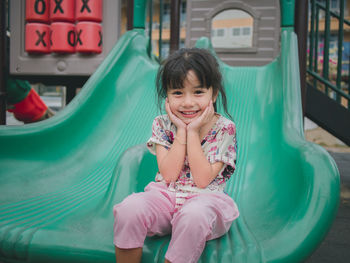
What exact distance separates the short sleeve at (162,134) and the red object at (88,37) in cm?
213

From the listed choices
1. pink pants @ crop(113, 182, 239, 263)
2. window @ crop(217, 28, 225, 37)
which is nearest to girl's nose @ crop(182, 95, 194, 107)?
pink pants @ crop(113, 182, 239, 263)

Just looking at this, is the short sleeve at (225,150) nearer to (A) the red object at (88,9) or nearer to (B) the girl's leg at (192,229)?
(B) the girl's leg at (192,229)

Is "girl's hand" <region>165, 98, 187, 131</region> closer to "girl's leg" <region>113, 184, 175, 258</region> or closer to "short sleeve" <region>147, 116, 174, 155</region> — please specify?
"short sleeve" <region>147, 116, 174, 155</region>

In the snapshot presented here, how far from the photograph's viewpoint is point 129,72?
2.24 m

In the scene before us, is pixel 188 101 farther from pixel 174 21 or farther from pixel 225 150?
pixel 174 21

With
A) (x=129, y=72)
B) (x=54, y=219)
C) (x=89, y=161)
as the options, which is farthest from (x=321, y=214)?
(x=129, y=72)

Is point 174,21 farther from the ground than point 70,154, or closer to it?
farther from the ground

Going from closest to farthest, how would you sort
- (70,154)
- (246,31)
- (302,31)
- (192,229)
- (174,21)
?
1. (192,229)
2. (70,154)
3. (302,31)
4. (174,21)
5. (246,31)

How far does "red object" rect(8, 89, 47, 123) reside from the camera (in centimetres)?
411

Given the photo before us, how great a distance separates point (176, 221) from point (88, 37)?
2493mm

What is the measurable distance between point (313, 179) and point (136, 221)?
48cm

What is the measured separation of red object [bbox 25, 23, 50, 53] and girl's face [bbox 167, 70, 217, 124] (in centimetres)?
246

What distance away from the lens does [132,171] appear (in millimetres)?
1162

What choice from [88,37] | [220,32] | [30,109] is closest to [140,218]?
[88,37]
